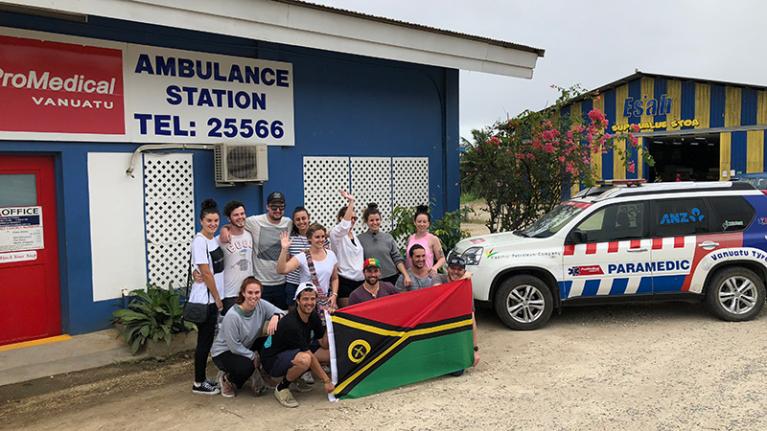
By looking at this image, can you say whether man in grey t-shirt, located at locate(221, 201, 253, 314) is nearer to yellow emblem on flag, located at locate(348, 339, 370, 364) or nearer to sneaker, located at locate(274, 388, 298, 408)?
sneaker, located at locate(274, 388, 298, 408)

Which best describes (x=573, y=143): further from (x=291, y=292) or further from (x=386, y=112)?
(x=291, y=292)

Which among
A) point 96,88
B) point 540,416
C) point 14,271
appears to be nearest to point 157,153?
point 96,88

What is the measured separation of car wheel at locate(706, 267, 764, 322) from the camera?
7.70 metres

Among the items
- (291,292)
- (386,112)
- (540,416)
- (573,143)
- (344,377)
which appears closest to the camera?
(540,416)

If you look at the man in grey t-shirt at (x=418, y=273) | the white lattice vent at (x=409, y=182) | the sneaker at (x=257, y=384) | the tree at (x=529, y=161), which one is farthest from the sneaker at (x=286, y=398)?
A: the tree at (x=529, y=161)

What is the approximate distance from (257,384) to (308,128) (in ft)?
15.1

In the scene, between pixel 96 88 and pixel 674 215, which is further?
pixel 674 215

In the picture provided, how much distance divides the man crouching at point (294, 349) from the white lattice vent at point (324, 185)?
3.94 m

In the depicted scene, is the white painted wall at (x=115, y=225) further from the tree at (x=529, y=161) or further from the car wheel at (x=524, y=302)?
the tree at (x=529, y=161)

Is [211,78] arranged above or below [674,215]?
above

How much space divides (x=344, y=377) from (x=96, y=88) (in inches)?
175

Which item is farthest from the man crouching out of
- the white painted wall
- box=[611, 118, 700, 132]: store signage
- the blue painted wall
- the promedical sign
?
box=[611, 118, 700, 132]: store signage

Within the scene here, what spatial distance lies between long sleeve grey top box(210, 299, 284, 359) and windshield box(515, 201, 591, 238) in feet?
13.2

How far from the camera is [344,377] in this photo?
5.43 metres
